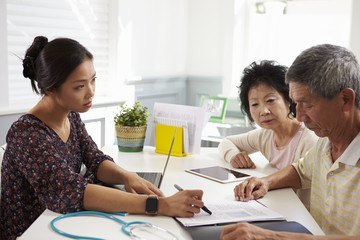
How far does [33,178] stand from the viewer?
143 centimetres

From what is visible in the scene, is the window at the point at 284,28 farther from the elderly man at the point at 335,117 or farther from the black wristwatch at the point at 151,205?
the black wristwatch at the point at 151,205

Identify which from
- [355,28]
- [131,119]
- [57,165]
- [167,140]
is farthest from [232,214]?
[355,28]

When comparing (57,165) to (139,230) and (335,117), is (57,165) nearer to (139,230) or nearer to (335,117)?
(139,230)

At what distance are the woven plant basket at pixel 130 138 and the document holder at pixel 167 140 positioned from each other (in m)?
0.09

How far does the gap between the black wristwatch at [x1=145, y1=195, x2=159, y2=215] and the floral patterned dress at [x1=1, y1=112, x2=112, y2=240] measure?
0.22m

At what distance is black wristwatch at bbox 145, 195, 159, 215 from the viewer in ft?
4.55

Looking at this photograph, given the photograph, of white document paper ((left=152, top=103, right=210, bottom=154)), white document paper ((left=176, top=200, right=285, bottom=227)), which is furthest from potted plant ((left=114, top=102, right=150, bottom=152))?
white document paper ((left=176, top=200, right=285, bottom=227))

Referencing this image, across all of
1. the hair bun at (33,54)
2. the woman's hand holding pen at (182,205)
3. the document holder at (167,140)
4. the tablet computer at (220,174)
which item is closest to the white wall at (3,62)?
the document holder at (167,140)

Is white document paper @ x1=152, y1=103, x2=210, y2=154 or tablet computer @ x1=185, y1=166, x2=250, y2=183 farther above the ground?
white document paper @ x1=152, y1=103, x2=210, y2=154

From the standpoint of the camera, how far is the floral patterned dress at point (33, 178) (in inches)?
55.4

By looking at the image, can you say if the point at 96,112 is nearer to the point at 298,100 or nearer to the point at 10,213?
the point at 10,213

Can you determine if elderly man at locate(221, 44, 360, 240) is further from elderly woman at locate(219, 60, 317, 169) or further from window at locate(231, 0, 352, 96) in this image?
window at locate(231, 0, 352, 96)

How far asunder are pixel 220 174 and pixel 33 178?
85cm

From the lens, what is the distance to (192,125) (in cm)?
230
